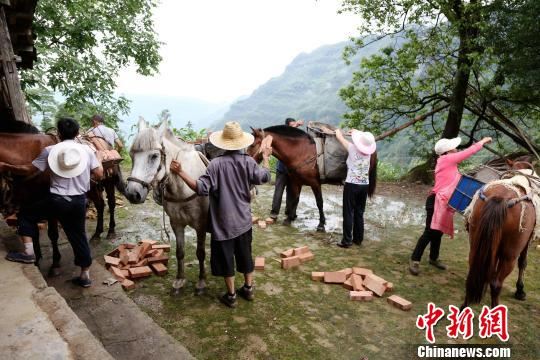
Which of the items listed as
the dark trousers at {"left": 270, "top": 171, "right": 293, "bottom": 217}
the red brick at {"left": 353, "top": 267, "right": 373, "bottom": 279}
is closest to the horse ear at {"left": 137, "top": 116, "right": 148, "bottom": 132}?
the red brick at {"left": 353, "top": 267, "right": 373, "bottom": 279}

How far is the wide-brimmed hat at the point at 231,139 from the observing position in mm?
3439

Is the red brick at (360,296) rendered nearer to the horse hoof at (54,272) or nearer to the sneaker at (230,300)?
the sneaker at (230,300)

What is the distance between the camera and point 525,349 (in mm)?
3305

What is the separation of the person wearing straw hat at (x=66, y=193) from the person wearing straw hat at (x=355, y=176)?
3.56m

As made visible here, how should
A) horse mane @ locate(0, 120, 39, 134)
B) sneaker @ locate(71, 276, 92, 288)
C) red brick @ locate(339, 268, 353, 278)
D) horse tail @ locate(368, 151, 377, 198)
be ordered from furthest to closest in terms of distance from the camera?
horse tail @ locate(368, 151, 377, 198) → red brick @ locate(339, 268, 353, 278) → horse mane @ locate(0, 120, 39, 134) → sneaker @ locate(71, 276, 92, 288)

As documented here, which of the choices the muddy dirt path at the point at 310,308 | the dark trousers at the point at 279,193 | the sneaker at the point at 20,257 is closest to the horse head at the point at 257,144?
the dark trousers at the point at 279,193

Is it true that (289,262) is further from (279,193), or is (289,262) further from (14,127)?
(14,127)

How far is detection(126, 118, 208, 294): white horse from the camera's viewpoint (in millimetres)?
3330

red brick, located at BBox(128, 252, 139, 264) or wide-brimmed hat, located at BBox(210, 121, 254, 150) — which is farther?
red brick, located at BBox(128, 252, 139, 264)

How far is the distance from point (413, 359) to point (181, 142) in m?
3.19

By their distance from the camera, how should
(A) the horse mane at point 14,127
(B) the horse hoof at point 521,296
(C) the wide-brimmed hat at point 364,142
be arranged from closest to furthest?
(A) the horse mane at point 14,127, (B) the horse hoof at point 521,296, (C) the wide-brimmed hat at point 364,142

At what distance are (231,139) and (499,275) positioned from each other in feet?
10.2

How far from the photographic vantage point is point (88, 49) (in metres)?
10.0

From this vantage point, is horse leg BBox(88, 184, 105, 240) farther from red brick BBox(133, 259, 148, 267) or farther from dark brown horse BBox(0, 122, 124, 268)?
red brick BBox(133, 259, 148, 267)
